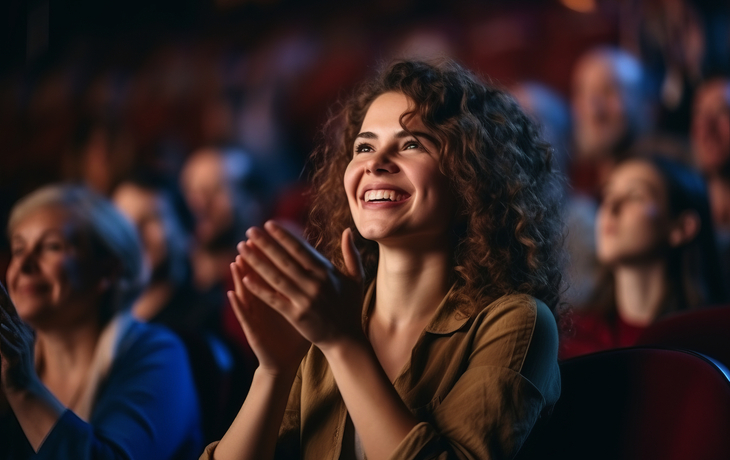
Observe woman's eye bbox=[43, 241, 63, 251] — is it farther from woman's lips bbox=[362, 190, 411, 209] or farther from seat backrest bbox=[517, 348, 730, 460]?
seat backrest bbox=[517, 348, 730, 460]

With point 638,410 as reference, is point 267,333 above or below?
above

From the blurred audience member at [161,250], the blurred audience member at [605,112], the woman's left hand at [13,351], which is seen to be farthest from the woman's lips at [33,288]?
the blurred audience member at [605,112]

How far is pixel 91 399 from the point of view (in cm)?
137

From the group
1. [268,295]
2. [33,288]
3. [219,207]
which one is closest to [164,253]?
[219,207]

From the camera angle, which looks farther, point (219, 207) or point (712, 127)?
point (219, 207)

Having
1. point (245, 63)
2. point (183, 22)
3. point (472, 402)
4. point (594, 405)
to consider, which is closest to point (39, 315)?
point (472, 402)

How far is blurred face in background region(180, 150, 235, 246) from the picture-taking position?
3.38 m

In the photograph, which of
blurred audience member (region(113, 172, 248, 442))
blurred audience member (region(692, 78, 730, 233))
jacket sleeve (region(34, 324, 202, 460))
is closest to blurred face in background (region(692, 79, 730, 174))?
blurred audience member (region(692, 78, 730, 233))

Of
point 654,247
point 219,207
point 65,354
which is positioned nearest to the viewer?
point 65,354

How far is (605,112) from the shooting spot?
3018mm

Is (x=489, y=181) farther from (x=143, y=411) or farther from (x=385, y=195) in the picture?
(x=143, y=411)

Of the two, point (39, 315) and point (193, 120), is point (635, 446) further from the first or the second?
point (193, 120)

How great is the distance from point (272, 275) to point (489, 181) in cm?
42

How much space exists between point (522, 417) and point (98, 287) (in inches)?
37.7
